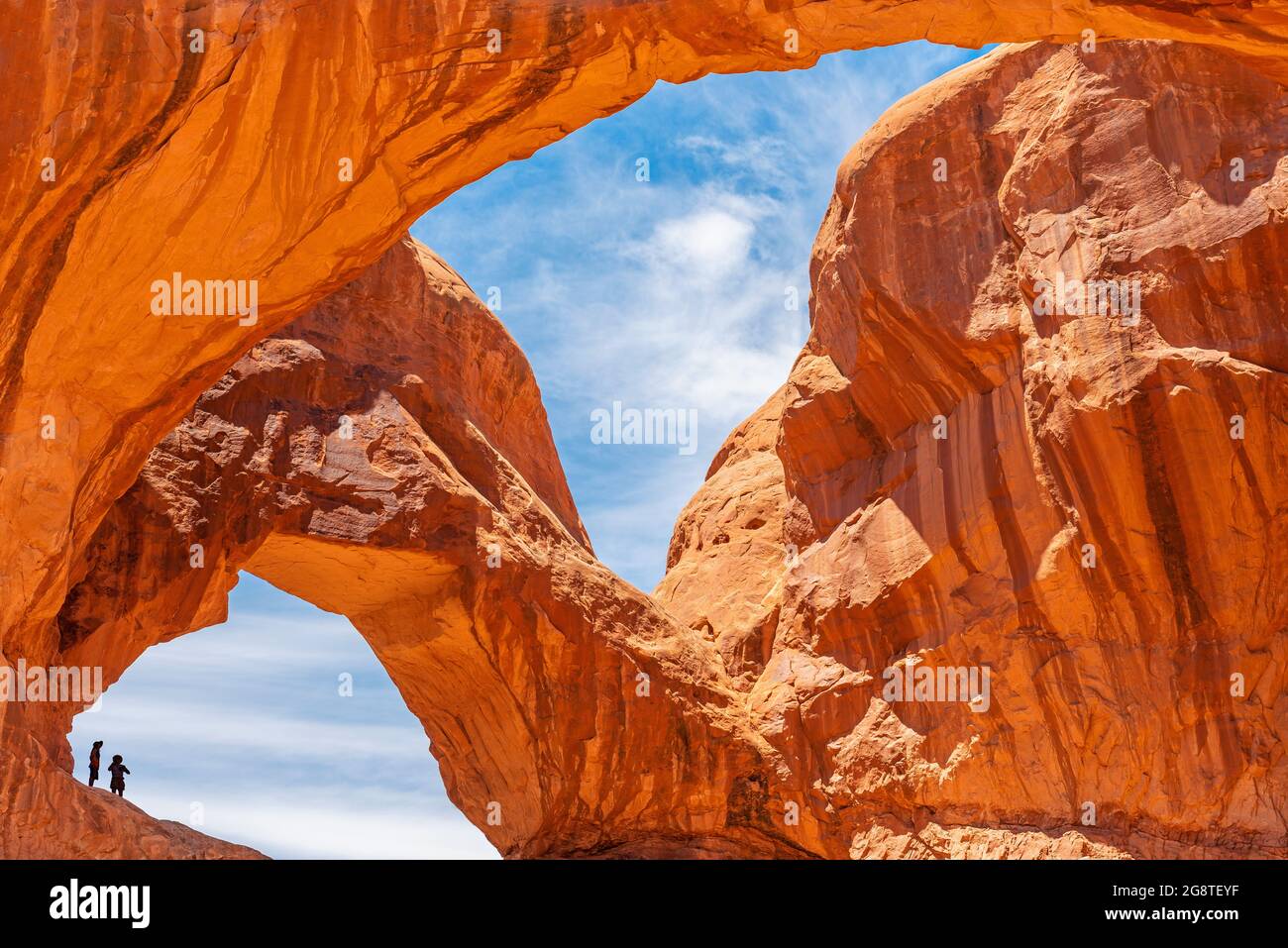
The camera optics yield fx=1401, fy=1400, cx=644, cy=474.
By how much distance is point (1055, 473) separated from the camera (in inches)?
733

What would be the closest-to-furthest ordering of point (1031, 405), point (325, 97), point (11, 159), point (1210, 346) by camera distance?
point (11, 159) < point (325, 97) < point (1210, 346) < point (1031, 405)

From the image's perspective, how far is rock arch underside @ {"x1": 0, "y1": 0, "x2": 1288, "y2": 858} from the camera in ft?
40.6

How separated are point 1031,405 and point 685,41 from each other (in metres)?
8.55

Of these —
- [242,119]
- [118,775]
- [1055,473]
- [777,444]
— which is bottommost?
[118,775]

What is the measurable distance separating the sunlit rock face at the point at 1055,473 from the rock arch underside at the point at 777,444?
55mm

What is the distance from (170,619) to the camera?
17.3 metres

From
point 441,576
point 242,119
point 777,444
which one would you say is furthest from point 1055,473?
point 242,119

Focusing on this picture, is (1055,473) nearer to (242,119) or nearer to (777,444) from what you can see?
(777,444)

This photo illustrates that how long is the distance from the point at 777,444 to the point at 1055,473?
5666 mm

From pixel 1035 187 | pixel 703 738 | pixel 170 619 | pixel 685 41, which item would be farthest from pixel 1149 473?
pixel 170 619

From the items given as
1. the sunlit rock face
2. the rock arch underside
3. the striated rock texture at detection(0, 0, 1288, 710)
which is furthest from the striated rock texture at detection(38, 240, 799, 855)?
the striated rock texture at detection(0, 0, 1288, 710)

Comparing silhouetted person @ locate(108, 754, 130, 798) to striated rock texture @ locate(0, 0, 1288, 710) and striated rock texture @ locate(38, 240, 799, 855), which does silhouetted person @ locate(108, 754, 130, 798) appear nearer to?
striated rock texture @ locate(38, 240, 799, 855)

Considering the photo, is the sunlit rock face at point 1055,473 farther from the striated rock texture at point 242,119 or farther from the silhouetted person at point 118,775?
the silhouetted person at point 118,775

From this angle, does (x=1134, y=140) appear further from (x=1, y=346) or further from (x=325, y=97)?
(x=1, y=346)
